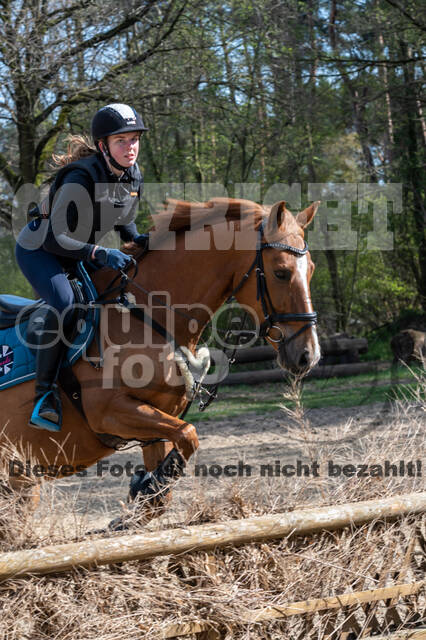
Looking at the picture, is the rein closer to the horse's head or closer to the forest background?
the horse's head

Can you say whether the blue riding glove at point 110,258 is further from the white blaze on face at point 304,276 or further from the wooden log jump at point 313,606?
the wooden log jump at point 313,606

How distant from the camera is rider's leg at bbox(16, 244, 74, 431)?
3066mm

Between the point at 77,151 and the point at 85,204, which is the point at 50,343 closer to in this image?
the point at 85,204

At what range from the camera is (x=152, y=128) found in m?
12.7

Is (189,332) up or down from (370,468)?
up

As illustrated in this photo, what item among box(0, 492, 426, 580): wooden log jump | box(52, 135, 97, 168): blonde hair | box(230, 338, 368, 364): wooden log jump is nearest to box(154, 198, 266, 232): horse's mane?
box(52, 135, 97, 168): blonde hair

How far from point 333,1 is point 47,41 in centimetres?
817

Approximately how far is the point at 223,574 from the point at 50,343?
1365mm

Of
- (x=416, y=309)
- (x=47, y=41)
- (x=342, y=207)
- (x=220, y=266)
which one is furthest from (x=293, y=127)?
(x=220, y=266)

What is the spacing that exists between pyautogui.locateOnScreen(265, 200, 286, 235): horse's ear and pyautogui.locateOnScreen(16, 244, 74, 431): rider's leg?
1002 mm

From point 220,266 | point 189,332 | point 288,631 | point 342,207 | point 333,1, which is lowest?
point 288,631

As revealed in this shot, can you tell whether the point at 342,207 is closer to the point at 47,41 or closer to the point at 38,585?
the point at 47,41

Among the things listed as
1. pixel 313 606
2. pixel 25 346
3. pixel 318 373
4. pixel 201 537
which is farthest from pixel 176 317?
pixel 318 373

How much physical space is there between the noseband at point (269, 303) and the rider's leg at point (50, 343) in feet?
2.86
